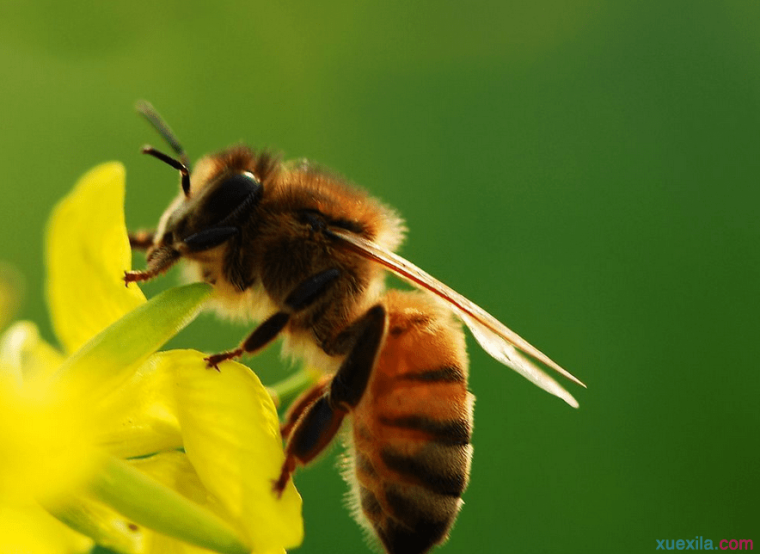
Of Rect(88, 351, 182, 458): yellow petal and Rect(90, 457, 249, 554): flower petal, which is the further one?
Rect(88, 351, 182, 458): yellow petal

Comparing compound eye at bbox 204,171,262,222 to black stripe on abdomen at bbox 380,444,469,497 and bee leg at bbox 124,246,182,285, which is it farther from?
black stripe on abdomen at bbox 380,444,469,497

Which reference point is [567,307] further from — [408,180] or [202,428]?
[202,428]

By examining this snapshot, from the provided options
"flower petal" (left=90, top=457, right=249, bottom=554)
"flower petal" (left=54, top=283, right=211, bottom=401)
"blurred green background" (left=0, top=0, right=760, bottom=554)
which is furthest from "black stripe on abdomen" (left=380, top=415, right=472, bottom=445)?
"blurred green background" (left=0, top=0, right=760, bottom=554)

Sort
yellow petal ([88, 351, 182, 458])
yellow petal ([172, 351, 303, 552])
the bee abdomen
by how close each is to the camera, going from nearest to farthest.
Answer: yellow petal ([172, 351, 303, 552]), yellow petal ([88, 351, 182, 458]), the bee abdomen

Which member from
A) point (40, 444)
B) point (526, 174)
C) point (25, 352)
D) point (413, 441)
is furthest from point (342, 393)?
point (526, 174)

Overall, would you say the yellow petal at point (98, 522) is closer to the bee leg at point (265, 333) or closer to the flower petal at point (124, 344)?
the flower petal at point (124, 344)

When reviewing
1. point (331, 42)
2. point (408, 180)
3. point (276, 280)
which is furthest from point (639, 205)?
point (276, 280)

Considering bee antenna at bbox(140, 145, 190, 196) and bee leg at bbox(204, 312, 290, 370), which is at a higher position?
bee antenna at bbox(140, 145, 190, 196)

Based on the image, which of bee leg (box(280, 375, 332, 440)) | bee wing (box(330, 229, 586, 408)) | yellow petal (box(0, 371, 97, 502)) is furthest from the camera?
bee leg (box(280, 375, 332, 440))
